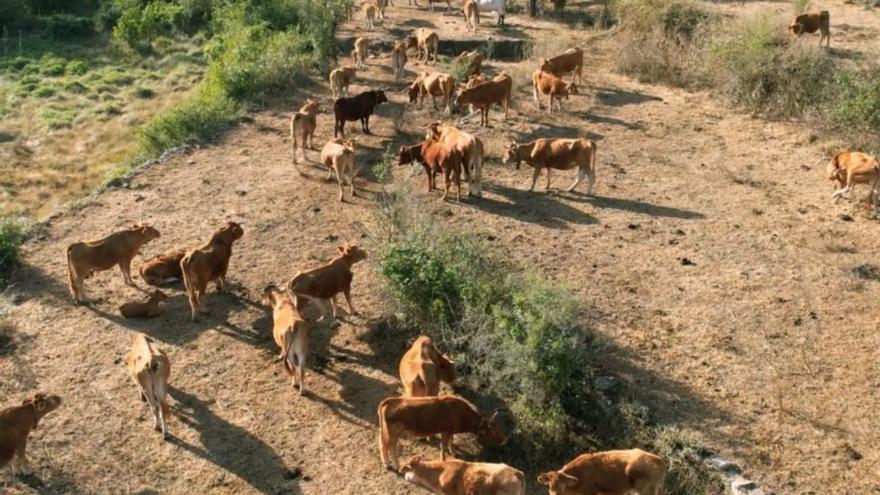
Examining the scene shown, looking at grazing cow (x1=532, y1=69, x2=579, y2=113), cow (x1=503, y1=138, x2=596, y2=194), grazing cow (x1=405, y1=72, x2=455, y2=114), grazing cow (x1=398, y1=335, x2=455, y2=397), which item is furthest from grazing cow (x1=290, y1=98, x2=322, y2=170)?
grazing cow (x1=398, y1=335, x2=455, y2=397)

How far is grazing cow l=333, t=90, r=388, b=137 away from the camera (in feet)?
61.6

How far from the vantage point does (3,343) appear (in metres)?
12.2

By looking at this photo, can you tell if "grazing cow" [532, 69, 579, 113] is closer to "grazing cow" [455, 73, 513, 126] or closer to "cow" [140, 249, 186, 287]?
"grazing cow" [455, 73, 513, 126]

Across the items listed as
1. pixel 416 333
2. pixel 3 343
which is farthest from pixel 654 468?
pixel 3 343

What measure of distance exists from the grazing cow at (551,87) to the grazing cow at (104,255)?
9611mm

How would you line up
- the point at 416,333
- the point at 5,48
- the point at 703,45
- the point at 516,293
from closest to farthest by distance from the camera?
the point at 516,293
the point at 416,333
the point at 703,45
the point at 5,48

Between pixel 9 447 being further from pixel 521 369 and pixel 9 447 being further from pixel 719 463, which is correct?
pixel 719 463

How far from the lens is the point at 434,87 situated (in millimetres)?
20078

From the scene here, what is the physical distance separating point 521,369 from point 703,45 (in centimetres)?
1491

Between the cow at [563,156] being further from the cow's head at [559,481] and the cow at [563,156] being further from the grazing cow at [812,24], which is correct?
the grazing cow at [812,24]

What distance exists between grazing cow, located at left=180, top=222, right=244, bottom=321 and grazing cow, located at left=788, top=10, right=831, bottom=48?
1617cm

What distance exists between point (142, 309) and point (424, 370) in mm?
4761

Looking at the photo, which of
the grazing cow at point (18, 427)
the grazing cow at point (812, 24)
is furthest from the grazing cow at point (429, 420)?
the grazing cow at point (812, 24)

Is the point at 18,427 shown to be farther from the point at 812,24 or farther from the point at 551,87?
the point at 812,24
